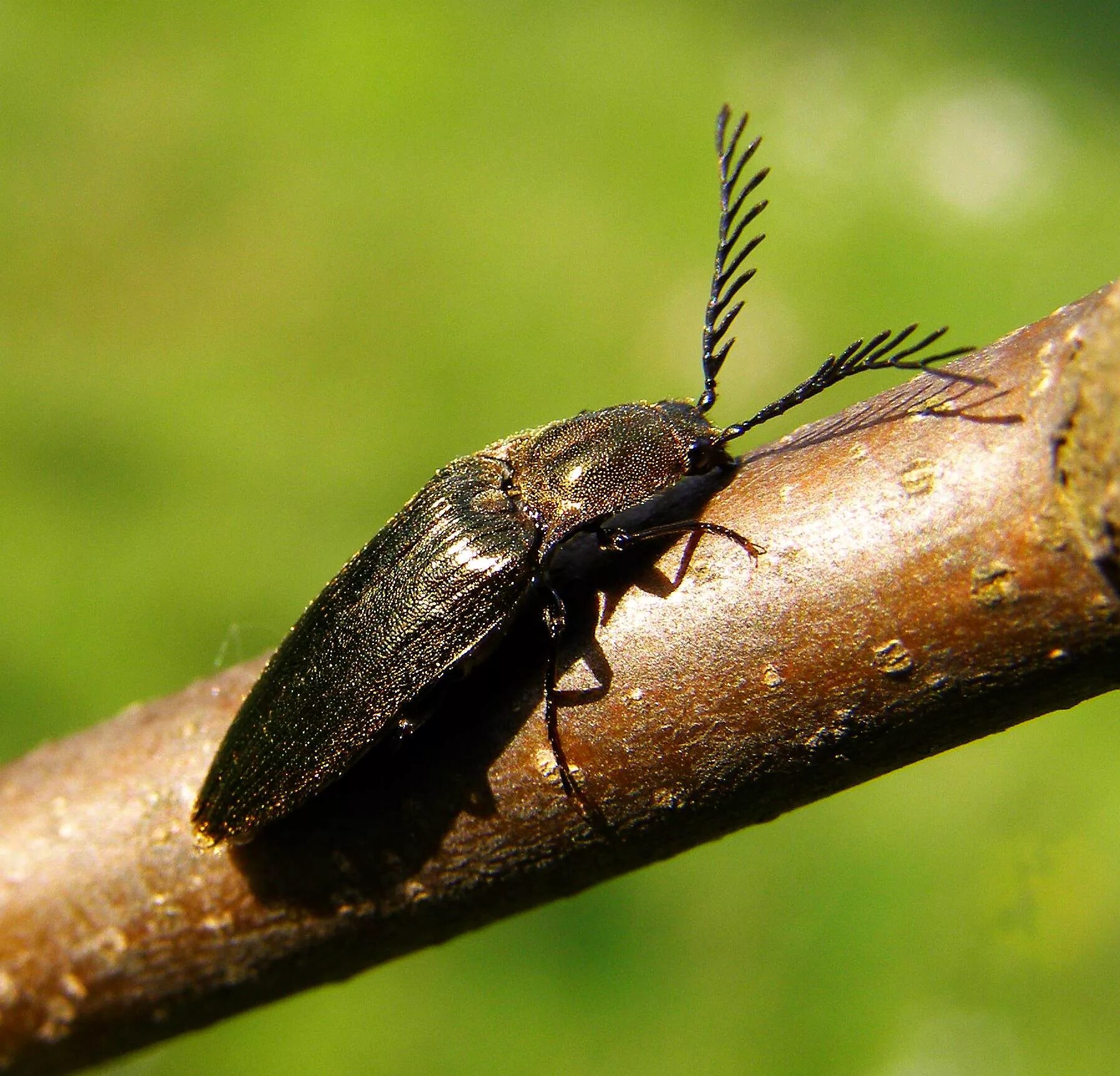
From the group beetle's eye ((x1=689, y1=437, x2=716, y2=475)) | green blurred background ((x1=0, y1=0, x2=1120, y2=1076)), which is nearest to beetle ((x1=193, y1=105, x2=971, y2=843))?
beetle's eye ((x1=689, y1=437, x2=716, y2=475))

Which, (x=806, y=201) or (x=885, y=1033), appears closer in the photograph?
(x=885, y=1033)

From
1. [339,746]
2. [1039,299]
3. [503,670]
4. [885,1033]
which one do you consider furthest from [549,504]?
[1039,299]

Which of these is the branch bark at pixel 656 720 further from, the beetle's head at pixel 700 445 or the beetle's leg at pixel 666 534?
the beetle's head at pixel 700 445

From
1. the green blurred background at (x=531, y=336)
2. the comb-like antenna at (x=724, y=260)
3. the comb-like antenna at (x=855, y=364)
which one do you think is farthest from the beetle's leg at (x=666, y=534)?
the green blurred background at (x=531, y=336)

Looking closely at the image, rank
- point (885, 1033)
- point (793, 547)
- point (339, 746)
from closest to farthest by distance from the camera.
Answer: point (793, 547) → point (339, 746) → point (885, 1033)

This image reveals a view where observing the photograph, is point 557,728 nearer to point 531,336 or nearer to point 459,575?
point 459,575

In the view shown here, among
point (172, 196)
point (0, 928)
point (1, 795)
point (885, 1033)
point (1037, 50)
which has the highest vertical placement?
point (172, 196)

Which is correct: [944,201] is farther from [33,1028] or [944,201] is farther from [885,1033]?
[33,1028]

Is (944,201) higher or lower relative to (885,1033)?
higher
